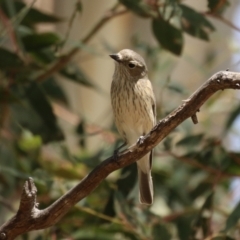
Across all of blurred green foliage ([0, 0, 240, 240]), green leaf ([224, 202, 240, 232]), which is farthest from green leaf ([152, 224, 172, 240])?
green leaf ([224, 202, 240, 232])

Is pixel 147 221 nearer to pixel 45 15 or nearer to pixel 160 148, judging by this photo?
pixel 160 148

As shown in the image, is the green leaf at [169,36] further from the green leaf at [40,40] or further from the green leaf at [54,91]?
the green leaf at [54,91]

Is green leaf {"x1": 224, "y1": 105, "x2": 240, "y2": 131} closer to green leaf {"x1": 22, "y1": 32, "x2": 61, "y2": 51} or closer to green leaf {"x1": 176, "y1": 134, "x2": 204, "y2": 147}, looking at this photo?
green leaf {"x1": 176, "y1": 134, "x2": 204, "y2": 147}

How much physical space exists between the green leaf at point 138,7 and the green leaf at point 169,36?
0.03 meters

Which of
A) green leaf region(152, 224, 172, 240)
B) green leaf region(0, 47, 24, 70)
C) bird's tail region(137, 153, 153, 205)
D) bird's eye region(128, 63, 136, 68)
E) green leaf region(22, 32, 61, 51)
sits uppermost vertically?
green leaf region(22, 32, 61, 51)

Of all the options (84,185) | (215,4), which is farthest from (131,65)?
(84,185)

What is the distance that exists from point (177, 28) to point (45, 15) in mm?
328

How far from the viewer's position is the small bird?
129 centimetres

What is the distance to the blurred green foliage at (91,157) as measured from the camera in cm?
130

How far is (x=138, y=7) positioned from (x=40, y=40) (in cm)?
24

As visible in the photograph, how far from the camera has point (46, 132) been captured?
4.69ft

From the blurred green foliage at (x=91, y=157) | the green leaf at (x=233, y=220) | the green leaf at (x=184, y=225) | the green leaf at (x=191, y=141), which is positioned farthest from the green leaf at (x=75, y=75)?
the green leaf at (x=233, y=220)

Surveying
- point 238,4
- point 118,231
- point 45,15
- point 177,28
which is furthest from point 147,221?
point 238,4

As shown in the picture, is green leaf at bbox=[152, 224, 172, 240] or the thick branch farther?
green leaf at bbox=[152, 224, 172, 240]
